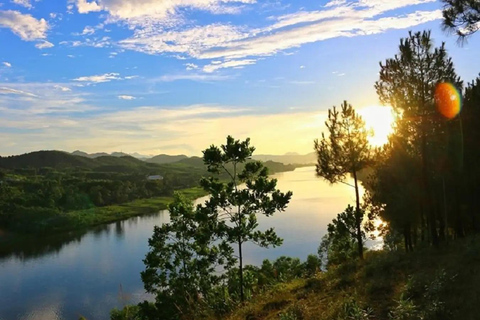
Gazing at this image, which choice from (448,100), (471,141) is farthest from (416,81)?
(471,141)

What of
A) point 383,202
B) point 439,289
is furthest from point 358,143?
point 439,289

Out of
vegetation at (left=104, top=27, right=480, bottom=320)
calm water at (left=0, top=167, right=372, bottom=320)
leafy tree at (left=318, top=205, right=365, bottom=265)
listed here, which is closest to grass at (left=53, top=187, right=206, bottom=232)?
calm water at (left=0, top=167, right=372, bottom=320)

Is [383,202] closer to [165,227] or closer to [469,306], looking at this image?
[165,227]

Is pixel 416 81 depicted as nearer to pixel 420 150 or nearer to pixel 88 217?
pixel 420 150

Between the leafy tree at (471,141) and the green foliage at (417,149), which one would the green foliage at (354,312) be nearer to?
the green foliage at (417,149)

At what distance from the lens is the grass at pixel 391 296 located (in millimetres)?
7605

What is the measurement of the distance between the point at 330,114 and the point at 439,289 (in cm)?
1884

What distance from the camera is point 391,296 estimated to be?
994 cm

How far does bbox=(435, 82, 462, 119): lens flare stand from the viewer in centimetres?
1926

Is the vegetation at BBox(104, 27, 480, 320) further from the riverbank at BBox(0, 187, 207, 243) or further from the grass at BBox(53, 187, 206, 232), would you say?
the grass at BBox(53, 187, 206, 232)

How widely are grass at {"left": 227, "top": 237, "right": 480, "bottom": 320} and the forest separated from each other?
0.04 m

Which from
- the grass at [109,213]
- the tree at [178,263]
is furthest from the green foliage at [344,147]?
the grass at [109,213]

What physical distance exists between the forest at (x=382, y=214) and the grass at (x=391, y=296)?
0.13 ft

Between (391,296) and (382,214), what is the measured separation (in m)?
21.3
